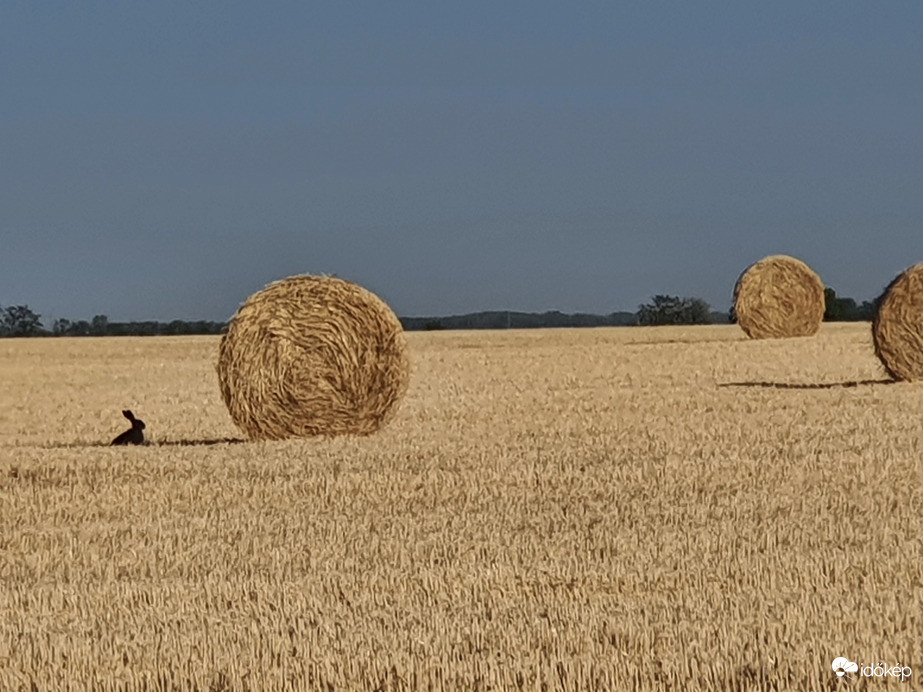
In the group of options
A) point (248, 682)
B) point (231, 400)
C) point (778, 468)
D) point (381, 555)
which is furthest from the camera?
point (231, 400)

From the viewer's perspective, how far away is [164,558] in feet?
24.5

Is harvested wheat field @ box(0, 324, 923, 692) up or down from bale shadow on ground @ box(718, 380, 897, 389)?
down

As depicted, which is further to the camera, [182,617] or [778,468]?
[778,468]

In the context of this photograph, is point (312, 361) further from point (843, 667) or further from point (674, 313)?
point (674, 313)

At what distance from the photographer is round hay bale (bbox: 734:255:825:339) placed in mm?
31297

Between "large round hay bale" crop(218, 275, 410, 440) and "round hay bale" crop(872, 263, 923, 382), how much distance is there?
798cm

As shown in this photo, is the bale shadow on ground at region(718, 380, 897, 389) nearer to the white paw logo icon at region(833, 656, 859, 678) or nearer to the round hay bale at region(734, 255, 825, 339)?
the round hay bale at region(734, 255, 825, 339)

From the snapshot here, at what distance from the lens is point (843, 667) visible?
4.68 m

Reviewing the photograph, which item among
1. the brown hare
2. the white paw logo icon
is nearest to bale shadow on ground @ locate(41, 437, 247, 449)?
the brown hare

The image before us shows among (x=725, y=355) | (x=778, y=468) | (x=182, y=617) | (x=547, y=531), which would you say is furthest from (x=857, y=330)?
(x=182, y=617)

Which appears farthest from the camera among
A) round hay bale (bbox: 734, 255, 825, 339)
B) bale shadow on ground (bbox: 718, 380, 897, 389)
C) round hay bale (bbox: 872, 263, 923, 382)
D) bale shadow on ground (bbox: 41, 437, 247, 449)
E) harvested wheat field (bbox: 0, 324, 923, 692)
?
round hay bale (bbox: 734, 255, 825, 339)

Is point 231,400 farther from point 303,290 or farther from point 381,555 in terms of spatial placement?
point 381,555

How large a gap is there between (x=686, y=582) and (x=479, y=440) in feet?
20.8

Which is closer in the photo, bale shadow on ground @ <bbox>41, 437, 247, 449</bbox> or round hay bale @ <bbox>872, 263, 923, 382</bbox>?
bale shadow on ground @ <bbox>41, 437, 247, 449</bbox>
